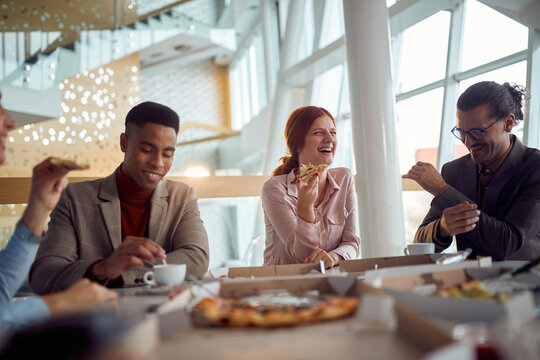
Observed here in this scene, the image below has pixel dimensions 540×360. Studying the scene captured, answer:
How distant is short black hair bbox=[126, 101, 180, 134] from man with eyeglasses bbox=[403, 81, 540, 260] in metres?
1.05

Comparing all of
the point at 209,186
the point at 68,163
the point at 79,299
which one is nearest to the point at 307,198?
the point at 68,163

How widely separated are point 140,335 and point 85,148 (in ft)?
22.5

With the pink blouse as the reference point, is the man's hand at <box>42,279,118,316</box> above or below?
below

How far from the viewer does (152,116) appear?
1.75m

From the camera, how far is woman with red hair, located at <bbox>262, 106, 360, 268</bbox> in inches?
77.5

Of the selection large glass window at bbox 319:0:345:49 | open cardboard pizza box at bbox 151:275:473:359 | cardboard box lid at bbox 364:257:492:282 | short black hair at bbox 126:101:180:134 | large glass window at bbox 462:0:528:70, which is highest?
large glass window at bbox 319:0:345:49

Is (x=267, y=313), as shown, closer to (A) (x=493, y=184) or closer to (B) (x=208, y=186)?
(A) (x=493, y=184)

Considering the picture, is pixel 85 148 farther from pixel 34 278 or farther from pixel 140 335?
pixel 140 335

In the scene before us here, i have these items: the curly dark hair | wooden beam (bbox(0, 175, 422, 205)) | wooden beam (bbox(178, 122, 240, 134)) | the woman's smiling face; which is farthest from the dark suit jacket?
wooden beam (bbox(178, 122, 240, 134))

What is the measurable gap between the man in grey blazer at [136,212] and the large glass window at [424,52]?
373 centimetres

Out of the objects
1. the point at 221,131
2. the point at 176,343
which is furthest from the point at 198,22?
the point at 176,343

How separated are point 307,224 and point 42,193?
1062mm

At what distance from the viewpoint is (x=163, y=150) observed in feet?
5.75

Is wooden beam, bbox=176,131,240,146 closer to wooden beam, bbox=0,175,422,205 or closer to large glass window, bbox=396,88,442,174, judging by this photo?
large glass window, bbox=396,88,442,174
